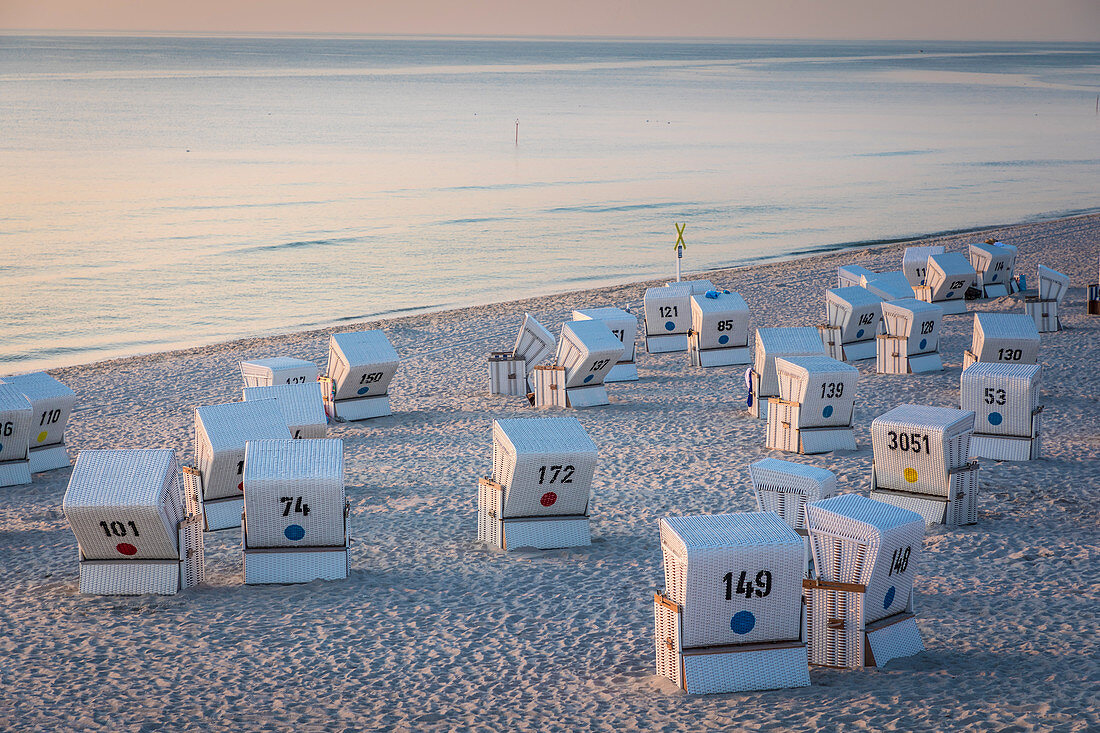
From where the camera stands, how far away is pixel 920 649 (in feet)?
28.2

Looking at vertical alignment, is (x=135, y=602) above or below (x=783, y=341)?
below

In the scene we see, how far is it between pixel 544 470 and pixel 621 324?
345 inches

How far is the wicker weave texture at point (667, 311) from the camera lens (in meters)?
22.1

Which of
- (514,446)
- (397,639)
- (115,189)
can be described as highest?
(115,189)

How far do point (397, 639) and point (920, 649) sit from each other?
4361 millimetres

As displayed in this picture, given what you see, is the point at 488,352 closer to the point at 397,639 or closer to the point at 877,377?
the point at 877,377

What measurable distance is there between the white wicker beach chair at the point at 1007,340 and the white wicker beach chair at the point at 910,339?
6.09ft

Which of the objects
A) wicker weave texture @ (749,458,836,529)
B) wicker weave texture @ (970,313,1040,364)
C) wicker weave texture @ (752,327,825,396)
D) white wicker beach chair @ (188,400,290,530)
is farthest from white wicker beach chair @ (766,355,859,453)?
white wicker beach chair @ (188,400,290,530)

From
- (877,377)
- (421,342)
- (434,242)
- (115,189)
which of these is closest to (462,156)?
(115,189)

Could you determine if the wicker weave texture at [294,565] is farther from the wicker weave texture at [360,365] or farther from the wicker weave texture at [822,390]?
the wicker weave texture at [822,390]

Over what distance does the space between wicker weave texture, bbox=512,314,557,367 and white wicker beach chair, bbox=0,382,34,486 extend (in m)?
8.02

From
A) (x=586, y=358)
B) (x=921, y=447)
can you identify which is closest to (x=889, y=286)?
(x=586, y=358)

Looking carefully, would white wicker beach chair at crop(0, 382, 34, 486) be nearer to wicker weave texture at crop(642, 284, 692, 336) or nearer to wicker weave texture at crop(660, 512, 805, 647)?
wicker weave texture at crop(660, 512, 805, 647)

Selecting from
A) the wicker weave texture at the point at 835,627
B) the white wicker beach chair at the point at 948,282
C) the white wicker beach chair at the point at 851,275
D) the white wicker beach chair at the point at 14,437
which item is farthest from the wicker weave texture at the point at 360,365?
the white wicker beach chair at the point at 948,282
